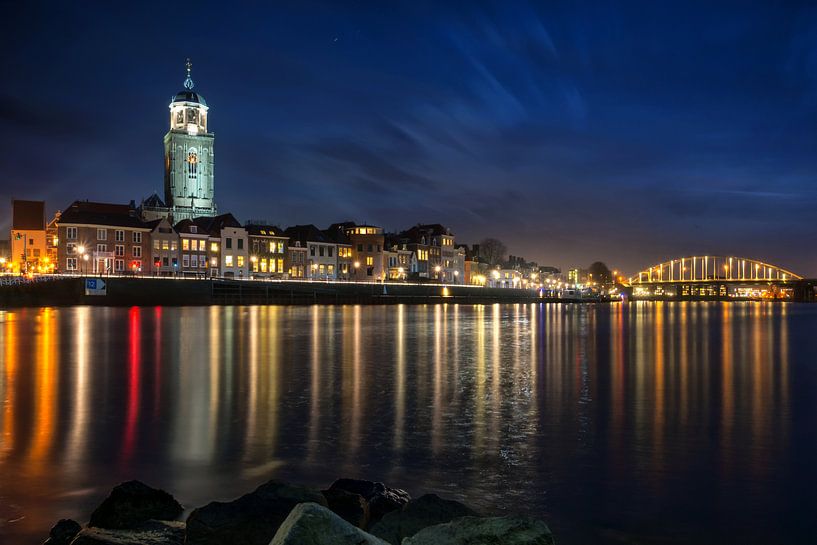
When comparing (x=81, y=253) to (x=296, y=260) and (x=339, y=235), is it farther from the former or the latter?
A: (x=339, y=235)

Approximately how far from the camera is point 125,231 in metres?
98.4

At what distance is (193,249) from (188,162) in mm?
39677

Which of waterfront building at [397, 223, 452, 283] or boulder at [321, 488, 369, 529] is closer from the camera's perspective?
boulder at [321, 488, 369, 529]

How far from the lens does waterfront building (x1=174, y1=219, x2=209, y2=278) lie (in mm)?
103188

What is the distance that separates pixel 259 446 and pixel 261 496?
433 cm

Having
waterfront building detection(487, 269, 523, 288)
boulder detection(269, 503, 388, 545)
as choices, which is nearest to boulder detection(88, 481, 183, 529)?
boulder detection(269, 503, 388, 545)

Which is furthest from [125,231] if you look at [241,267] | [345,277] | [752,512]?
[752,512]

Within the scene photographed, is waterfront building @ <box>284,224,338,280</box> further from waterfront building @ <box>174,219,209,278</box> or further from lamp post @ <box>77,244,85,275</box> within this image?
lamp post @ <box>77,244,85,275</box>

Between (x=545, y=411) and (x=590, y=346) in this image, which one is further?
(x=590, y=346)

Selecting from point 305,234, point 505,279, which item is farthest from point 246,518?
point 505,279

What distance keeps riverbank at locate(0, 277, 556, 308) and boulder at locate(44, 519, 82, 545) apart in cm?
7933

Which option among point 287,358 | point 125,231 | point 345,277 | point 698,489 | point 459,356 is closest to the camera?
point 698,489

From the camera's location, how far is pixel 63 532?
23.8 ft

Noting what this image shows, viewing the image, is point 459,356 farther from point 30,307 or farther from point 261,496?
point 30,307
